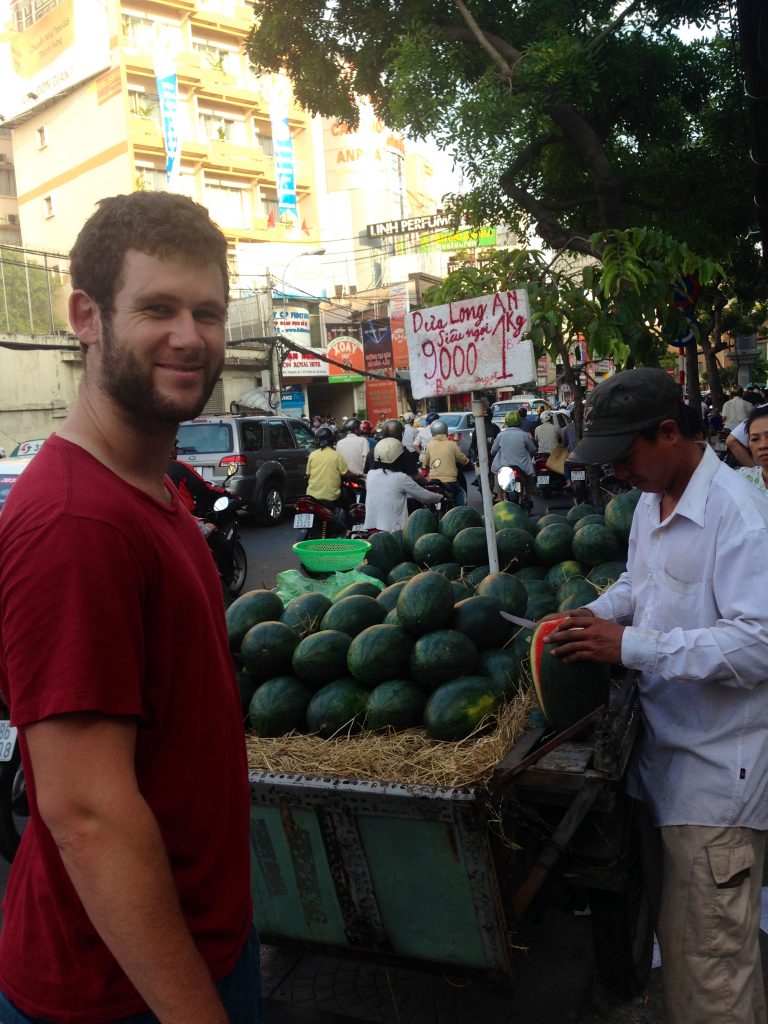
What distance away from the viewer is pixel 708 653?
7.27 feet

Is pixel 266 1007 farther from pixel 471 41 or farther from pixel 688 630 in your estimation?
pixel 471 41


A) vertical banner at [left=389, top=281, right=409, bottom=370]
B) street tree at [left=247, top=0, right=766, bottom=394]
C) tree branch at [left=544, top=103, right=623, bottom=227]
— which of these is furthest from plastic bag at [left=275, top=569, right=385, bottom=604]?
vertical banner at [left=389, top=281, right=409, bottom=370]

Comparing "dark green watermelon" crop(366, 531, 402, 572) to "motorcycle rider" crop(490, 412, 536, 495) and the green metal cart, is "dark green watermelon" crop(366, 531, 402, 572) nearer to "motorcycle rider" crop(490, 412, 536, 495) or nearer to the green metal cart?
the green metal cart

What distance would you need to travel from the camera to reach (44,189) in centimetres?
4131

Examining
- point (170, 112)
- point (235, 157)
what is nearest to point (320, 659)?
point (170, 112)

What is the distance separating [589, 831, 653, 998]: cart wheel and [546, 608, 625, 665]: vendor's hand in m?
0.93

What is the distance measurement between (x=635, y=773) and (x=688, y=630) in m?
0.61

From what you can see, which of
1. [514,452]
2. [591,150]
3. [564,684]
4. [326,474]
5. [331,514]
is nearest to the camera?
[564,684]

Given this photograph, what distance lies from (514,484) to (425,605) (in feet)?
37.5

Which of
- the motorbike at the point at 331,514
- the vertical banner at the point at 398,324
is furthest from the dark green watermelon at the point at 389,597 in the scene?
the vertical banner at the point at 398,324

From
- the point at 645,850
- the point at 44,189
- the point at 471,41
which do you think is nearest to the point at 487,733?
the point at 645,850

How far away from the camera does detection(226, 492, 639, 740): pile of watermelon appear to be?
324 cm

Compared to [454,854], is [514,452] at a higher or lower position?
higher

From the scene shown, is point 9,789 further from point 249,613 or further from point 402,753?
point 402,753
